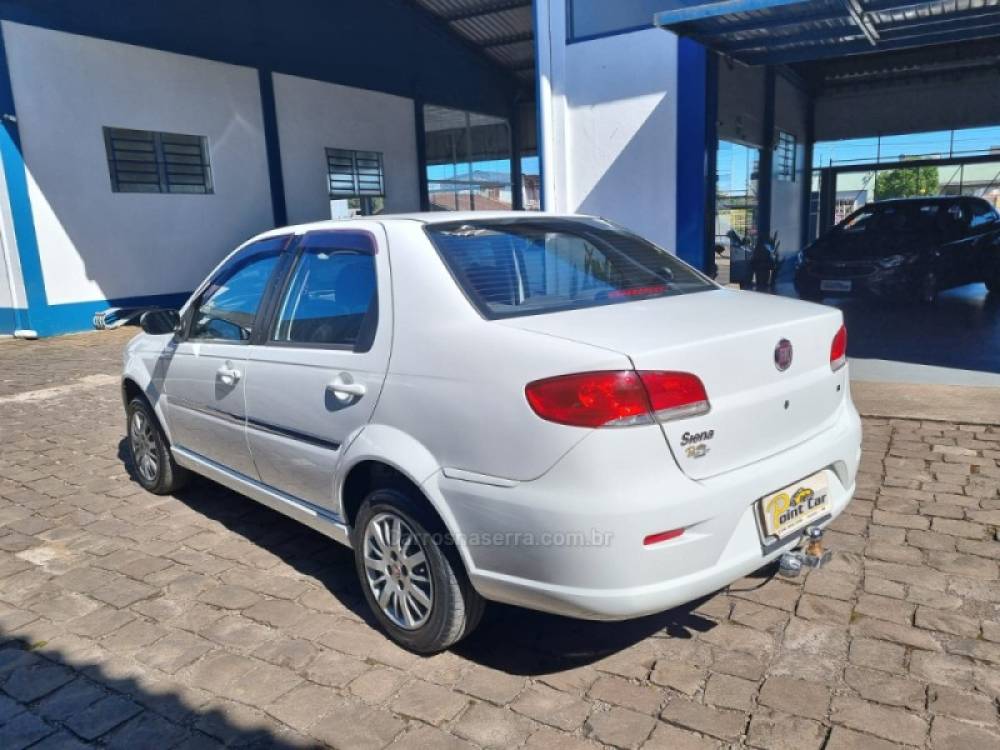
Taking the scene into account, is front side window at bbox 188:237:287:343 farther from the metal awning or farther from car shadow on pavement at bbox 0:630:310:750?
the metal awning

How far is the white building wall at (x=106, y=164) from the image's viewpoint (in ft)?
37.4

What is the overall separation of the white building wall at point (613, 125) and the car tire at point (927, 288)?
4182 millimetres

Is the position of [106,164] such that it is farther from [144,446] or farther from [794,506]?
[794,506]

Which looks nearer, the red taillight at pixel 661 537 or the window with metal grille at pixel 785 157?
the red taillight at pixel 661 537

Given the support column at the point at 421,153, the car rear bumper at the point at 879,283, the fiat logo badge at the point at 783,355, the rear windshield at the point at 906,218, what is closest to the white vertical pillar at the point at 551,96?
the car rear bumper at the point at 879,283

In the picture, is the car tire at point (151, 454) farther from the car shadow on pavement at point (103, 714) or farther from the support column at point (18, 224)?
the support column at point (18, 224)

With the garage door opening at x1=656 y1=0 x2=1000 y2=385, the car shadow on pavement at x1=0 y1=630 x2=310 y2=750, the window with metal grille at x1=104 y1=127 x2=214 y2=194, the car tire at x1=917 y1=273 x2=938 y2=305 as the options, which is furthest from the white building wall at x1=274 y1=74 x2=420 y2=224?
the car shadow on pavement at x1=0 y1=630 x2=310 y2=750

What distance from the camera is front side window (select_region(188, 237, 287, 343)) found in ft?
12.0

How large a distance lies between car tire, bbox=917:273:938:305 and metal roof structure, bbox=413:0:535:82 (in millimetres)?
8705

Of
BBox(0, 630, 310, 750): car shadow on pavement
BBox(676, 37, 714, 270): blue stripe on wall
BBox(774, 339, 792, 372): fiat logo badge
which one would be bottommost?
BBox(0, 630, 310, 750): car shadow on pavement

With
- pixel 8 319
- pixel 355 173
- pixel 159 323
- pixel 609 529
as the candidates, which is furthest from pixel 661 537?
pixel 355 173

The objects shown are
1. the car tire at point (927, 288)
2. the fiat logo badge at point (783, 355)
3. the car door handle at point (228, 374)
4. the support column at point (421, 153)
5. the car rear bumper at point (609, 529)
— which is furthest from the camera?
the support column at point (421, 153)

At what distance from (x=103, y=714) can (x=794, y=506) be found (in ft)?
8.36

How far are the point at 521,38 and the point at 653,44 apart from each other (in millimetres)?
10368
